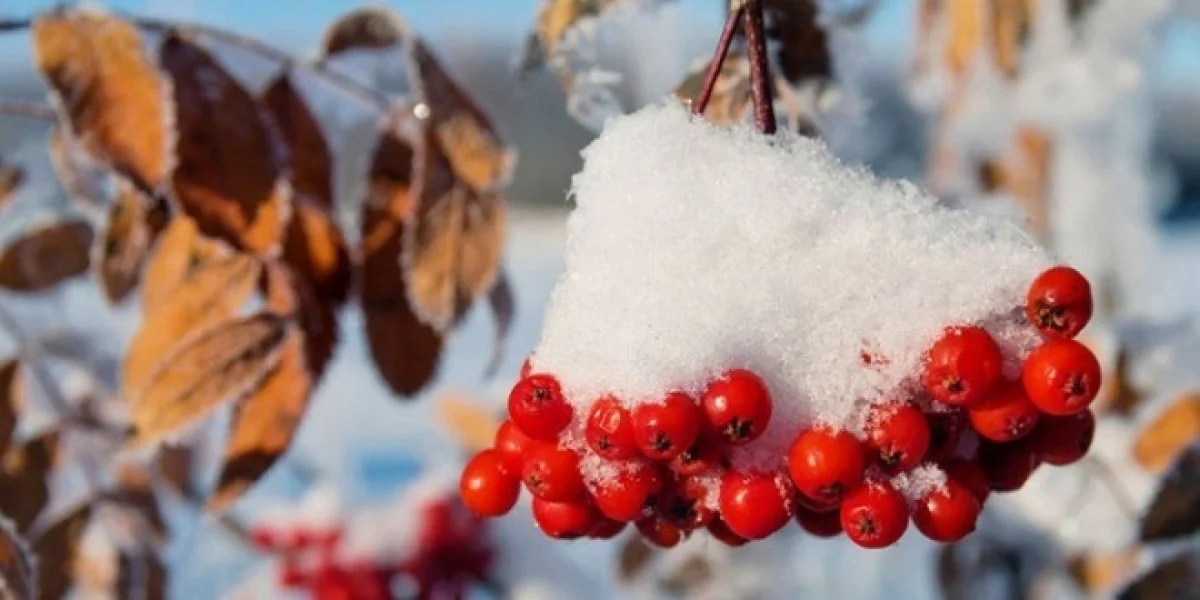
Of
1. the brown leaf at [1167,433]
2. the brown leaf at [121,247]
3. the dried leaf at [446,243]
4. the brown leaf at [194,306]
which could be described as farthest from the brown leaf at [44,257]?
the brown leaf at [1167,433]

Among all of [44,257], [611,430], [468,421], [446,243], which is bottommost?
[468,421]

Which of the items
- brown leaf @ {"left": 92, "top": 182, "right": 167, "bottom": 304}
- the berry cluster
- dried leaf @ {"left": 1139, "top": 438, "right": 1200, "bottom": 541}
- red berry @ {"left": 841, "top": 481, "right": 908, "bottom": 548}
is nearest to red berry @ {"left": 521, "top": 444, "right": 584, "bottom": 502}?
the berry cluster

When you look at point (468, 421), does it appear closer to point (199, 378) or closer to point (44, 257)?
point (44, 257)

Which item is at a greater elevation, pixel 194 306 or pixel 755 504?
pixel 755 504

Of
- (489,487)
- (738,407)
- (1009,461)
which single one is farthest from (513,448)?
(1009,461)

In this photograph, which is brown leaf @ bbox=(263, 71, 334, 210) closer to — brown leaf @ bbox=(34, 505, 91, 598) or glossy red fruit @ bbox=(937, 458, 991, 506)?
brown leaf @ bbox=(34, 505, 91, 598)
